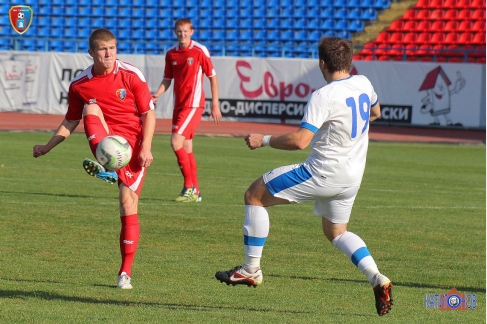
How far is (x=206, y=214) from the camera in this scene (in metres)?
11.1

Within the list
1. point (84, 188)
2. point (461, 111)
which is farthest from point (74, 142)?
point (461, 111)

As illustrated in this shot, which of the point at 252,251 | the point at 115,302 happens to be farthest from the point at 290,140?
the point at 115,302

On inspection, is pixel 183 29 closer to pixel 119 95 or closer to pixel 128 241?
pixel 119 95

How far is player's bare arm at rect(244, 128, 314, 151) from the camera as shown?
18.8 feet

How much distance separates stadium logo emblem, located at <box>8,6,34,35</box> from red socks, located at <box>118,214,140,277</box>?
27.6 meters

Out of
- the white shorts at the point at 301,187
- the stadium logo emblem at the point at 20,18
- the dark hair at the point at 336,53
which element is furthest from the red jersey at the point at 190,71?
the stadium logo emblem at the point at 20,18

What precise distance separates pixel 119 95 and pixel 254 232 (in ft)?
5.22

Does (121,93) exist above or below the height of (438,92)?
above

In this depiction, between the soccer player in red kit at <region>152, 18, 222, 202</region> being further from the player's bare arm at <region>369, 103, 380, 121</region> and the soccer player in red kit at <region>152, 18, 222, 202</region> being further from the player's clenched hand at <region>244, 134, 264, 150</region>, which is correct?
the player's clenched hand at <region>244, 134, 264, 150</region>

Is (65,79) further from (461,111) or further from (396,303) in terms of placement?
(396,303)

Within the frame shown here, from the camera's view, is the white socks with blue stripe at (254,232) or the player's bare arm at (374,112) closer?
the white socks with blue stripe at (254,232)

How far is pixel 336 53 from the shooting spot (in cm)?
589

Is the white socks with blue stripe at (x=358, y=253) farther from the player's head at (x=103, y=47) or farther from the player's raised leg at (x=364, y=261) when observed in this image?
the player's head at (x=103, y=47)

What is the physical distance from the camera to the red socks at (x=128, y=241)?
22.2 feet
